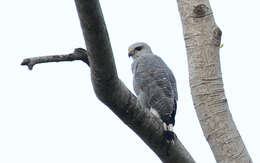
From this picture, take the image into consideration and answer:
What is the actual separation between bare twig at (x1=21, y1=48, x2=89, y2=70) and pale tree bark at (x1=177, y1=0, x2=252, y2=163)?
0.85m

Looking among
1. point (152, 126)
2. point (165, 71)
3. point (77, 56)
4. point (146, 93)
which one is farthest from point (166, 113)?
point (77, 56)

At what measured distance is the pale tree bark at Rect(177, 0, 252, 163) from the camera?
3.02 metres

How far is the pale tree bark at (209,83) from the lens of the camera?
119 inches

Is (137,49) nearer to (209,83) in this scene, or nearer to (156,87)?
(156,87)

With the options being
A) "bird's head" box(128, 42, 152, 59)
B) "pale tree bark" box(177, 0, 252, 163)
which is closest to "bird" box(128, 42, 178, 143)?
"bird's head" box(128, 42, 152, 59)

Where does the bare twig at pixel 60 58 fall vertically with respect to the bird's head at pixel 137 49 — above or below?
below

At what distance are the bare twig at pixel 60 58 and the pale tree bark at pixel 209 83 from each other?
854mm

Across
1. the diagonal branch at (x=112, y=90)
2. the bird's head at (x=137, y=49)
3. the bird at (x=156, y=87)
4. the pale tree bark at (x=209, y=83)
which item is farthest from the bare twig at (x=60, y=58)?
the bird's head at (x=137, y=49)

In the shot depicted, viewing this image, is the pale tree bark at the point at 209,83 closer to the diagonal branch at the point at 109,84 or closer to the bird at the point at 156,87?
the diagonal branch at the point at 109,84

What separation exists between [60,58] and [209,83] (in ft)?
3.27

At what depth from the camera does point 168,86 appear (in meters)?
5.62

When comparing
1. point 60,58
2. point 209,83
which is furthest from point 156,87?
point 60,58

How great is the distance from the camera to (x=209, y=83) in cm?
317

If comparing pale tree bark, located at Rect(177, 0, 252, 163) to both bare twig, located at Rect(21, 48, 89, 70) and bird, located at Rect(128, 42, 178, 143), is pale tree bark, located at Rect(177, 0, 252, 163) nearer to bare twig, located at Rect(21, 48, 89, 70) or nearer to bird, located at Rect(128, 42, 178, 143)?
bare twig, located at Rect(21, 48, 89, 70)
